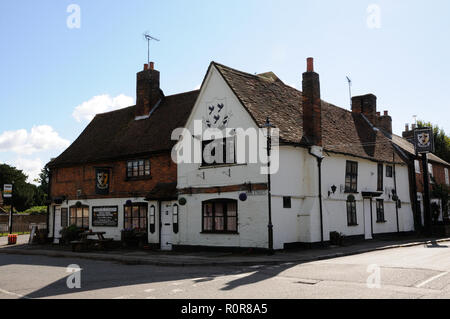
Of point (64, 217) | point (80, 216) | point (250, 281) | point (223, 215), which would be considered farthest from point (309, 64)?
point (64, 217)

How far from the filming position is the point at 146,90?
26.6 m

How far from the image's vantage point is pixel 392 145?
29703 millimetres

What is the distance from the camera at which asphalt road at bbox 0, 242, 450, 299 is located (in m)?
9.01

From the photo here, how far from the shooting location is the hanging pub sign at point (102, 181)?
23.6 meters

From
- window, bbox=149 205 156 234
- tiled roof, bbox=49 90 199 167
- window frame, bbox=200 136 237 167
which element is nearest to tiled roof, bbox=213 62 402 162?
window frame, bbox=200 136 237 167

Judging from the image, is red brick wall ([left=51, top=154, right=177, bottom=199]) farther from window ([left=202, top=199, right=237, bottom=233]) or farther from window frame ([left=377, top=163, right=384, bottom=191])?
window frame ([left=377, top=163, right=384, bottom=191])

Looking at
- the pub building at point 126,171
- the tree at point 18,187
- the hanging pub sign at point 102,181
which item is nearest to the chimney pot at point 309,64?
the pub building at point 126,171

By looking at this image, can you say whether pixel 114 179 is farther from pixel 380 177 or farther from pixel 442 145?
pixel 442 145

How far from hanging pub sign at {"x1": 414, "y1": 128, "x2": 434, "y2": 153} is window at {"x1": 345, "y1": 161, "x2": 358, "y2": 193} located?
7.95 m

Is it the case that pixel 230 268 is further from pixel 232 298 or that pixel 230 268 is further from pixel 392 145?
pixel 392 145

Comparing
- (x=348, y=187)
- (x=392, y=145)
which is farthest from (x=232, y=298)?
(x=392, y=145)

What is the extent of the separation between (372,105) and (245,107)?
634 inches

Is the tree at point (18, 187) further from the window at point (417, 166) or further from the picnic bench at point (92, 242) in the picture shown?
the window at point (417, 166)

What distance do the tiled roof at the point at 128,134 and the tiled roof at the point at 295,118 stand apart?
4.36 m
